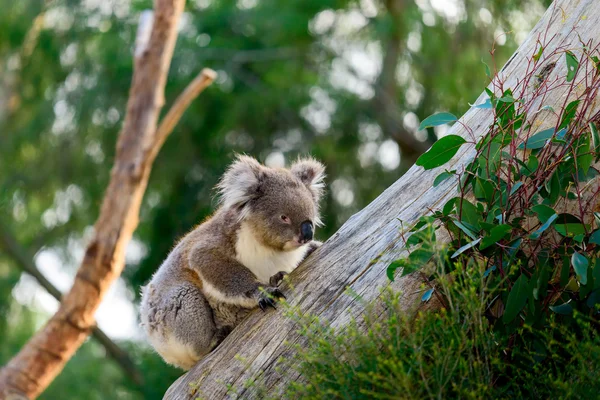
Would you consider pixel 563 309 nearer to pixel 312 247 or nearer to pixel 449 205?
pixel 449 205

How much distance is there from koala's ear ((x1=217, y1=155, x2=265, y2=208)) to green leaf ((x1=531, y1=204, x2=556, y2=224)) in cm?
168

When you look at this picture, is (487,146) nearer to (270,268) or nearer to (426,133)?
(270,268)

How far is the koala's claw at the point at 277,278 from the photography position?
4.03m

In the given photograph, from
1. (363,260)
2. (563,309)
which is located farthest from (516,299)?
(363,260)

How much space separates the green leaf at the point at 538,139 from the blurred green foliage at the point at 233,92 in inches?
246

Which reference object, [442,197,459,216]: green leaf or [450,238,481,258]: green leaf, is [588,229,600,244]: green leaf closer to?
[450,238,481,258]: green leaf

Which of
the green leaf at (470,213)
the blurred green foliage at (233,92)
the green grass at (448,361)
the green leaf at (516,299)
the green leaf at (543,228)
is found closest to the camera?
the green grass at (448,361)

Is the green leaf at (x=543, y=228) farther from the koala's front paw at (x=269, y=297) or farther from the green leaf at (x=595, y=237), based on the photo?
the koala's front paw at (x=269, y=297)

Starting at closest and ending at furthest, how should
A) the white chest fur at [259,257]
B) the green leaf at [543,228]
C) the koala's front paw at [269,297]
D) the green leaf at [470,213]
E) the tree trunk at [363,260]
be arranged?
the green leaf at [543,228]
the green leaf at [470,213]
the tree trunk at [363,260]
the koala's front paw at [269,297]
the white chest fur at [259,257]

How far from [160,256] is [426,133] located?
3894 mm

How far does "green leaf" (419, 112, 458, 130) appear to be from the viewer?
3.48 metres

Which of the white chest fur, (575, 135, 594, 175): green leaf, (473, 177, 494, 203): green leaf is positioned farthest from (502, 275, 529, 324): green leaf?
the white chest fur

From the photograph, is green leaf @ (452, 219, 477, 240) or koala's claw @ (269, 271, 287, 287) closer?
green leaf @ (452, 219, 477, 240)

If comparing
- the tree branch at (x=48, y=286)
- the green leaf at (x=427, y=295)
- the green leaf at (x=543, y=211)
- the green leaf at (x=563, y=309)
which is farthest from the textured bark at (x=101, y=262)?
the tree branch at (x=48, y=286)
